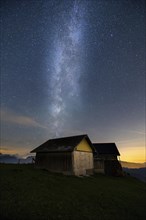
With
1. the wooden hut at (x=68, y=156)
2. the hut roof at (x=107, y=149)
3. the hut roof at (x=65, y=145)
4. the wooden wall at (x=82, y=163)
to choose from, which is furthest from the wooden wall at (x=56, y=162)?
the hut roof at (x=107, y=149)

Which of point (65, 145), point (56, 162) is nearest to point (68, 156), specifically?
point (65, 145)

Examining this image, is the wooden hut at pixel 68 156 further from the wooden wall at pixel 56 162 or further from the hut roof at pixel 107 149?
the hut roof at pixel 107 149

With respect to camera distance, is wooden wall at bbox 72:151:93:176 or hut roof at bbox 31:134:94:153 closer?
wooden wall at bbox 72:151:93:176

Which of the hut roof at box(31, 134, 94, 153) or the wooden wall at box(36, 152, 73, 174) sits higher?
the hut roof at box(31, 134, 94, 153)

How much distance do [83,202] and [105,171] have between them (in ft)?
94.8

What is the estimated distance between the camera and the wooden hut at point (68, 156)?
29422 millimetres

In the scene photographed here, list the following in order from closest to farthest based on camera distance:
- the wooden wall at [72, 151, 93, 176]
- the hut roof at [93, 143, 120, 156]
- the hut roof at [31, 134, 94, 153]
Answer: the wooden wall at [72, 151, 93, 176] < the hut roof at [31, 134, 94, 153] < the hut roof at [93, 143, 120, 156]

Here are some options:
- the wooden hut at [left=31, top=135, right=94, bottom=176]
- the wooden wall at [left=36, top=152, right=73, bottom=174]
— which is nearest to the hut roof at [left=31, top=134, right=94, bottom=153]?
the wooden hut at [left=31, top=135, right=94, bottom=176]

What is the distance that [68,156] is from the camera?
29.6 m

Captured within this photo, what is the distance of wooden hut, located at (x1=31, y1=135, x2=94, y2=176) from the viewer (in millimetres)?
29422

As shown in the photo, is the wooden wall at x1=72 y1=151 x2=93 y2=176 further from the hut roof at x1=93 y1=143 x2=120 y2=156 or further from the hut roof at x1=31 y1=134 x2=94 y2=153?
the hut roof at x1=93 y1=143 x2=120 y2=156

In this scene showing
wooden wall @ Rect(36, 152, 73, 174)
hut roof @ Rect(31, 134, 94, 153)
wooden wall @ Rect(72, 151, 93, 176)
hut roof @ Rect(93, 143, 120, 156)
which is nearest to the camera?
wooden wall @ Rect(36, 152, 73, 174)

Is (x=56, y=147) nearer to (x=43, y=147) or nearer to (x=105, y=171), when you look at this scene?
(x=43, y=147)

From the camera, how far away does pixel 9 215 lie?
30.8ft
